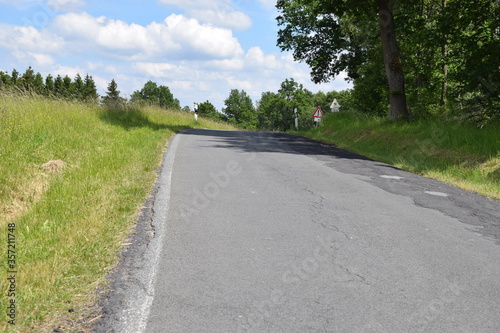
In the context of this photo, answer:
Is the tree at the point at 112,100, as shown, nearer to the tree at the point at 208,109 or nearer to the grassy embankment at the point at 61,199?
the grassy embankment at the point at 61,199

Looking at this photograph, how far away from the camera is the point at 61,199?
6.21m

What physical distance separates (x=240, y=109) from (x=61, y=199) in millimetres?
130877

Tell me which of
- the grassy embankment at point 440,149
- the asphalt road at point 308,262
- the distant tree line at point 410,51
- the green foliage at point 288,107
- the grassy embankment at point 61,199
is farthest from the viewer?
the green foliage at point 288,107

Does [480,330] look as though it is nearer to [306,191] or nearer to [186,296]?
Answer: [186,296]

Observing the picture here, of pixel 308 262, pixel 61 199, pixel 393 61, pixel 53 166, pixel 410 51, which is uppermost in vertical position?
pixel 410 51

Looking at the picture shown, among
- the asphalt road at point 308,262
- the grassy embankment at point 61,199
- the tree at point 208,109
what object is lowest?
the asphalt road at point 308,262

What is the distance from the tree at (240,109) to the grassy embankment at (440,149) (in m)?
115

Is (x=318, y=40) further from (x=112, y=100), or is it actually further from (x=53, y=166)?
(x=53, y=166)

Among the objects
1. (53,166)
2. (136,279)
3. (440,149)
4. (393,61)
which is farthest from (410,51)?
(136,279)

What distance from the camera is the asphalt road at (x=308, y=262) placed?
316 cm

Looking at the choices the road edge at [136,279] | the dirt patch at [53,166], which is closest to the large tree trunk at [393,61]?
the dirt patch at [53,166]

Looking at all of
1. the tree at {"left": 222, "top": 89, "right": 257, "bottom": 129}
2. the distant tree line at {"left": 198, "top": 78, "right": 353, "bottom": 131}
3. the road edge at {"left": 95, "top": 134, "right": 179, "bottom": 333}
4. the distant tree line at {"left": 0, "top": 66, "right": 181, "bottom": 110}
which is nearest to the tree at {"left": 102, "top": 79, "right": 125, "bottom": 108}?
the distant tree line at {"left": 0, "top": 66, "right": 181, "bottom": 110}

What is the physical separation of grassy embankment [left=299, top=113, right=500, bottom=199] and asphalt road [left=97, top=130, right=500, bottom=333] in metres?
2.29

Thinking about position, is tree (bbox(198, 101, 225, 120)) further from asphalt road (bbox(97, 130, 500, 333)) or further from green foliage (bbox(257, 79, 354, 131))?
asphalt road (bbox(97, 130, 500, 333))
